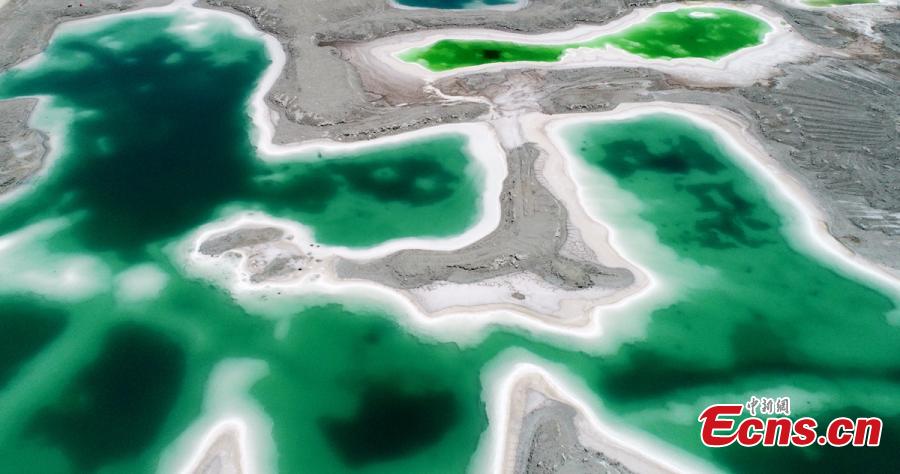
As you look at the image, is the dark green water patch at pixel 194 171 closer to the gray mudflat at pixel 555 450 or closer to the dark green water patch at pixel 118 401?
the dark green water patch at pixel 118 401

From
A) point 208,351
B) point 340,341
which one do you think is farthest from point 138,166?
→ point 340,341

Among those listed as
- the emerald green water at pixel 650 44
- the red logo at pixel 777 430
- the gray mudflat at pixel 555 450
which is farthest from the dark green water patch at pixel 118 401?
the emerald green water at pixel 650 44

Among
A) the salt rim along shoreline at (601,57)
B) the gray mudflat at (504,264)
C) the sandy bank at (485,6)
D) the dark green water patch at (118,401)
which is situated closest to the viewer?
the dark green water patch at (118,401)

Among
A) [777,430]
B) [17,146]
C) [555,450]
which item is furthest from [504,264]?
[17,146]

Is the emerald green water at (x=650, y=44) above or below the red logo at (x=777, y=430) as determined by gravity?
above

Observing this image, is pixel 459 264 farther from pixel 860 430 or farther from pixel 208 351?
pixel 860 430

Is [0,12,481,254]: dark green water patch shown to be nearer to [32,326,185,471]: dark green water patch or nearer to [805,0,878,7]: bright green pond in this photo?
[32,326,185,471]: dark green water patch
